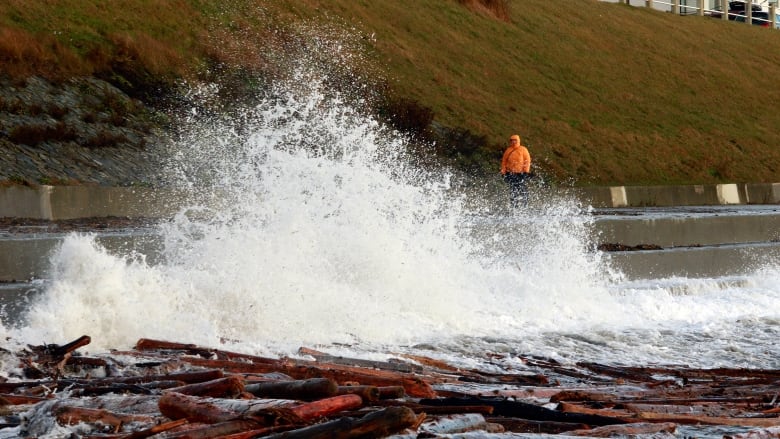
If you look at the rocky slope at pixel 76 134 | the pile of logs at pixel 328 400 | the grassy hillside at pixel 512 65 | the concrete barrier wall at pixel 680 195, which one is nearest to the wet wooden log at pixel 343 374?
the pile of logs at pixel 328 400

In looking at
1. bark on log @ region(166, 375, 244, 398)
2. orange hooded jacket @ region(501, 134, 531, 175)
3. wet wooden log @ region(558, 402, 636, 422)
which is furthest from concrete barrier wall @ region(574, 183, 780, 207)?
bark on log @ region(166, 375, 244, 398)

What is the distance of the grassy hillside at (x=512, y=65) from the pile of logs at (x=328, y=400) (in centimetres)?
1236

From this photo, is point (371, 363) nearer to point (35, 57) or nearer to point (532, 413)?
point (532, 413)

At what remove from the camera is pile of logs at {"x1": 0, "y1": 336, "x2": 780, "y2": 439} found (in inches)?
153

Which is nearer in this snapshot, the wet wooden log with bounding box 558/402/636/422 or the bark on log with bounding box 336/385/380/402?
the bark on log with bounding box 336/385/380/402

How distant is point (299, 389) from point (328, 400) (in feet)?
1.15

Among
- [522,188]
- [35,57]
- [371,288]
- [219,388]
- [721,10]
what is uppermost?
[721,10]

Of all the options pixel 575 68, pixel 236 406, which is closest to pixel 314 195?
pixel 236 406

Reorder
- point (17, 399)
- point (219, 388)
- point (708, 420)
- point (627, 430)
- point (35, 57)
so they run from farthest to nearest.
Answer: point (35, 57)
point (708, 420)
point (17, 399)
point (219, 388)
point (627, 430)

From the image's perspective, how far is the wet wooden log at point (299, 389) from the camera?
4.29 metres

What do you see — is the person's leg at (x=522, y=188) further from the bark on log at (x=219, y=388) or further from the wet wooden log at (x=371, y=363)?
the bark on log at (x=219, y=388)

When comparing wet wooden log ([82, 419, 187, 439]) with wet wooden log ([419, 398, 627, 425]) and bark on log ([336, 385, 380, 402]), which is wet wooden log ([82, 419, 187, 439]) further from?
wet wooden log ([419, 398, 627, 425])

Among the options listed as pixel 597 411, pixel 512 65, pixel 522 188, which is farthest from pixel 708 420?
pixel 512 65

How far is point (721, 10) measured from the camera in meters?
56.9
